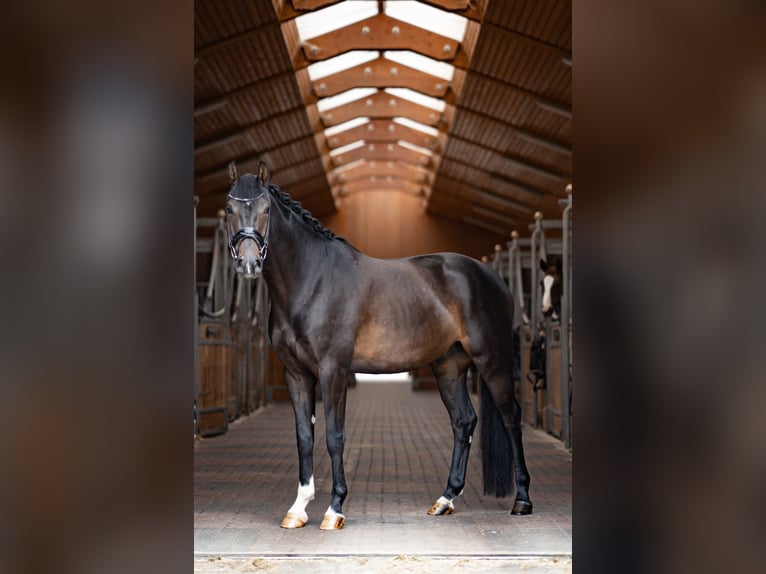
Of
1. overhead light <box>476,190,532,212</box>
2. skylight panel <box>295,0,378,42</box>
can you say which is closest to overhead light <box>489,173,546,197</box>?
overhead light <box>476,190,532,212</box>

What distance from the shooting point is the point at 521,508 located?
4.47 metres

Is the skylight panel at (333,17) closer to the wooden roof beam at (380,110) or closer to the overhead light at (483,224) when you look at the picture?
the wooden roof beam at (380,110)

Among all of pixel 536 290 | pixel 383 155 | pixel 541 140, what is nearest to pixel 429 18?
pixel 536 290

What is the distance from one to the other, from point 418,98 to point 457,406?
32.5ft

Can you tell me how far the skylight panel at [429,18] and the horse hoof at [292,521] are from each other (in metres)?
7.16

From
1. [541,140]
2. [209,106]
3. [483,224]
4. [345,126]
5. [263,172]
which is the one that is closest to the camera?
[263,172]

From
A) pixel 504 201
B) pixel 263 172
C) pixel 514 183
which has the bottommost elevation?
pixel 263 172

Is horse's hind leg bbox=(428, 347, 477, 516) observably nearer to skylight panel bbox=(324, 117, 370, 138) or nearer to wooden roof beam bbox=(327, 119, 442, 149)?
skylight panel bbox=(324, 117, 370, 138)

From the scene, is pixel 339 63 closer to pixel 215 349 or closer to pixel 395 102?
pixel 395 102
